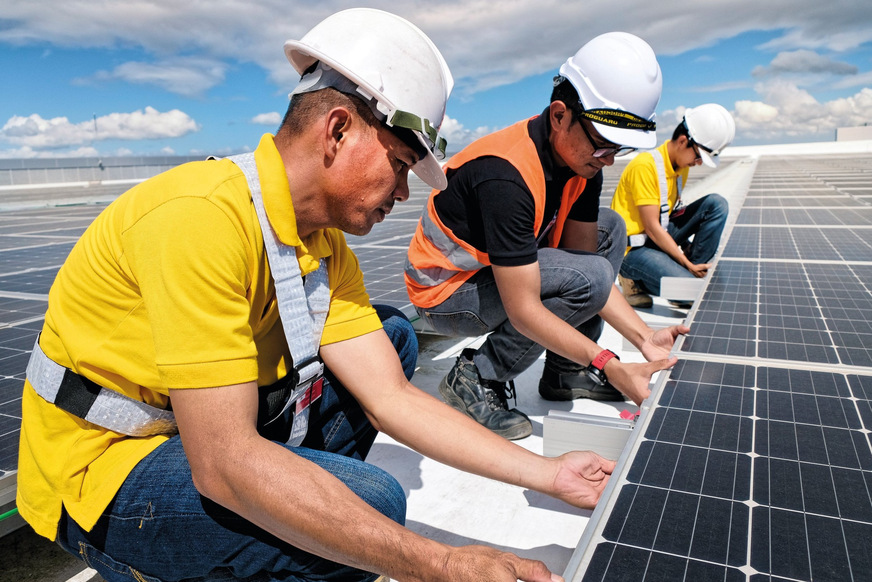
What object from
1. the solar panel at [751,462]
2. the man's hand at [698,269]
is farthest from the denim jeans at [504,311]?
the man's hand at [698,269]

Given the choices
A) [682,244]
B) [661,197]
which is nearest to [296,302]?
[661,197]

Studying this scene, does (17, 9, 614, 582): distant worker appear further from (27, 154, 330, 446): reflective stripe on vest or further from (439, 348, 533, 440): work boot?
(439, 348, 533, 440): work boot

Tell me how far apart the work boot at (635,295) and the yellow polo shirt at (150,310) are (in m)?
4.41

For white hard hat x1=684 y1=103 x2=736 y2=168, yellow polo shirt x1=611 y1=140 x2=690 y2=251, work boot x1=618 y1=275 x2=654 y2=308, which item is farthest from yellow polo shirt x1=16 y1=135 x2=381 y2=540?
white hard hat x1=684 y1=103 x2=736 y2=168

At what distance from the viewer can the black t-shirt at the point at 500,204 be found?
282cm

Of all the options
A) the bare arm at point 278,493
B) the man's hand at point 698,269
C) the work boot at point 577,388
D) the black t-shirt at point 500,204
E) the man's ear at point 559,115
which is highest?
the man's ear at point 559,115

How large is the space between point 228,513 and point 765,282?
372cm

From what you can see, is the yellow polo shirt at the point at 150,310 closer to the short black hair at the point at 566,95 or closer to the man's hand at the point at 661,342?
the short black hair at the point at 566,95

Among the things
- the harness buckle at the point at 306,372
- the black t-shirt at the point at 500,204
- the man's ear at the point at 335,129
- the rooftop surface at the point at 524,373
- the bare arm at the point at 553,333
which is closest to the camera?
the man's ear at the point at 335,129

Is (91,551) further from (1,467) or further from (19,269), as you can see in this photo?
(19,269)

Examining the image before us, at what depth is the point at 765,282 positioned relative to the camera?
162 inches

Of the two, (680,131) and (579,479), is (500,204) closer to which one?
(579,479)

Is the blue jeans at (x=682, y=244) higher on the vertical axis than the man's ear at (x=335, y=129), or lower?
lower

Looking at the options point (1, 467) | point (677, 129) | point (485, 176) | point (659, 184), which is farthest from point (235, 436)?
point (677, 129)
